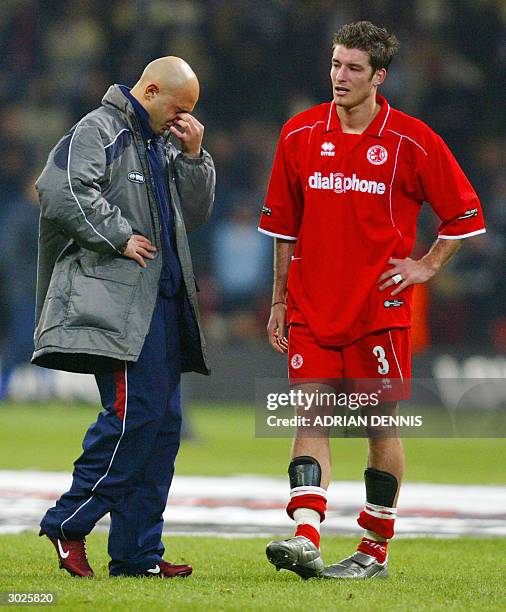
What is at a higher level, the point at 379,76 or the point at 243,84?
the point at 243,84

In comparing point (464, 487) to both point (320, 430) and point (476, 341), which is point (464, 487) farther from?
point (476, 341)

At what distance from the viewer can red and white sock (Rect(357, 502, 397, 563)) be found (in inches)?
234

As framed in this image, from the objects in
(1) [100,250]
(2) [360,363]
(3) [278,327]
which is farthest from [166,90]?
(2) [360,363]

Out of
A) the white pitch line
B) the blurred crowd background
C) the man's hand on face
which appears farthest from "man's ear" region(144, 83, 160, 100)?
the blurred crowd background

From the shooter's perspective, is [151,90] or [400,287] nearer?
[151,90]

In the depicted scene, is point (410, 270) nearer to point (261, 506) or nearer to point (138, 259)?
point (138, 259)

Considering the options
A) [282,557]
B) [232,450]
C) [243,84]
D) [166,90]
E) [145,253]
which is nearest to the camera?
[282,557]

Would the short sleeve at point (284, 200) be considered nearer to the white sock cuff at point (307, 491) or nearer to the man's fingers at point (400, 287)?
the man's fingers at point (400, 287)

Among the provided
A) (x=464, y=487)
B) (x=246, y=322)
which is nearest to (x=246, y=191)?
(x=246, y=322)

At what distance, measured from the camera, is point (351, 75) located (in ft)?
19.1

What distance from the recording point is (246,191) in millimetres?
18828

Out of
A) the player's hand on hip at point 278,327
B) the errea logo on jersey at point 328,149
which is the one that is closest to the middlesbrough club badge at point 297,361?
the player's hand on hip at point 278,327

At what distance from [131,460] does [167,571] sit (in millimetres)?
530

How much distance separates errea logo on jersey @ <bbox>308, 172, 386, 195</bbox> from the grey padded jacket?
64 centimetres
